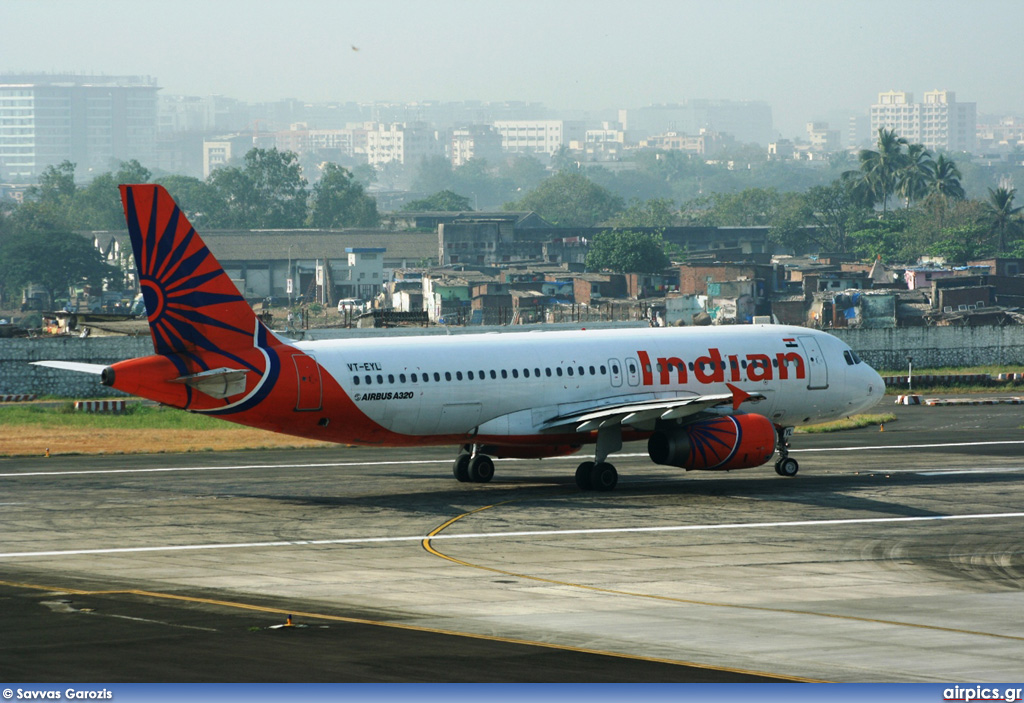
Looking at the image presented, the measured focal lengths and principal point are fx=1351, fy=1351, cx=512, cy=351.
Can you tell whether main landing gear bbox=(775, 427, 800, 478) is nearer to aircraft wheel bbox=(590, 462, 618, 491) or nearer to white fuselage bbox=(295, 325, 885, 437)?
white fuselage bbox=(295, 325, 885, 437)

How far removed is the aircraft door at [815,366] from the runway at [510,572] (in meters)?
3.21

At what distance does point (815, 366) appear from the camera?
47.9 metres

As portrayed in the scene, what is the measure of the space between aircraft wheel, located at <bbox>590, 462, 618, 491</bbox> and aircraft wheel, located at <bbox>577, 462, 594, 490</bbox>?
0.08 meters

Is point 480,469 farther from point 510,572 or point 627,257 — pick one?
point 627,257

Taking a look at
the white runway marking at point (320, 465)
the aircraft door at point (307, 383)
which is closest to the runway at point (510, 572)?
the white runway marking at point (320, 465)

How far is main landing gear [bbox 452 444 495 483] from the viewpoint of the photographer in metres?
45.5

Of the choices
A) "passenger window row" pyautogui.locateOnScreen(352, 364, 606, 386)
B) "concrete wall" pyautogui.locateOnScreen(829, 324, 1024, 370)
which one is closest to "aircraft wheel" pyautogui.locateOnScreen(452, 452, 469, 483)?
"passenger window row" pyautogui.locateOnScreen(352, 364, 606, 386)

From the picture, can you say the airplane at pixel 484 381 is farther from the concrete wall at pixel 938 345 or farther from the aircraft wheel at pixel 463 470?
the concrete wall at pixel 938 345

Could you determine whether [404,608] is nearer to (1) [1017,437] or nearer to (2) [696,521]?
(2) [696,521]

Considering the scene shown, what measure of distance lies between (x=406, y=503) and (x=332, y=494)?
3362mm

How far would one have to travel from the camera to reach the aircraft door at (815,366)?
47.8 m

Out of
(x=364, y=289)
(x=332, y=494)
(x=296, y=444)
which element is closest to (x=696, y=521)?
(x=332, y=494)

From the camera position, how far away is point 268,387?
39.3m

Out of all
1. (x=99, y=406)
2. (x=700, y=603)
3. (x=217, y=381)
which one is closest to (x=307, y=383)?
(x=217, y=381)
